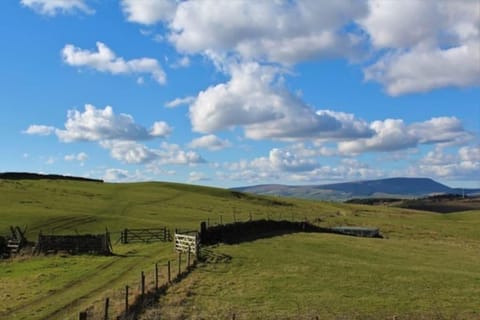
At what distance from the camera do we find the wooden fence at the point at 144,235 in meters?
65.1

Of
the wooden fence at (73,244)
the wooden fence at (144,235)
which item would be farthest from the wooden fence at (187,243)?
the wooden fence at (144,235)

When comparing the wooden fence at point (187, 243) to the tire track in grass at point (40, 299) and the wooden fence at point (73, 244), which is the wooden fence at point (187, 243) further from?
the tire track in grass at point (40, 299)

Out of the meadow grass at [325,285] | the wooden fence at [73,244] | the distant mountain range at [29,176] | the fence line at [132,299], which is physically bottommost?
the meadow grass at [325,285]

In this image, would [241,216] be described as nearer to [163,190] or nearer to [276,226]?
[276,226]

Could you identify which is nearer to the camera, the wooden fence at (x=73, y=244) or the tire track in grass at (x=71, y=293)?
the tire track in grass at (x=71, y=293)

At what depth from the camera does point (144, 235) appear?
6731 cm

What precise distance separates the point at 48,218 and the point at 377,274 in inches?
1870

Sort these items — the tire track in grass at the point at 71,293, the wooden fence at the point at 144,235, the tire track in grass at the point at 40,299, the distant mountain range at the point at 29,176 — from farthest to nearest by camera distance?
the distant mountain range at the point at 29,176, the wooden fence at the point at 144,235, the tire track in grass at the point at 40,299, the tire track in grass at the point at 71,293

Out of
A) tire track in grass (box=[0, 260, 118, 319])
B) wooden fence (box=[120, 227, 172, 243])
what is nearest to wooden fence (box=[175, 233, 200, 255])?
tire track in grass (box=[0, 260, 118, 319])

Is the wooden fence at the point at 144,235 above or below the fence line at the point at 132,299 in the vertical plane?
above

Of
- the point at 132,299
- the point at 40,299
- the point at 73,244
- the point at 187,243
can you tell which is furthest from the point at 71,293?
the point at 73,244

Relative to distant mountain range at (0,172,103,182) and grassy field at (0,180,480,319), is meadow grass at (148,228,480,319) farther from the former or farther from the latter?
distant mountain range at (0,172,103,182)

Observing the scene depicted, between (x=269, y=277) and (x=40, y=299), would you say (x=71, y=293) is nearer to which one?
(x=40, y=299)

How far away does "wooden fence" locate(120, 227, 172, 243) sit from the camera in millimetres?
65125
